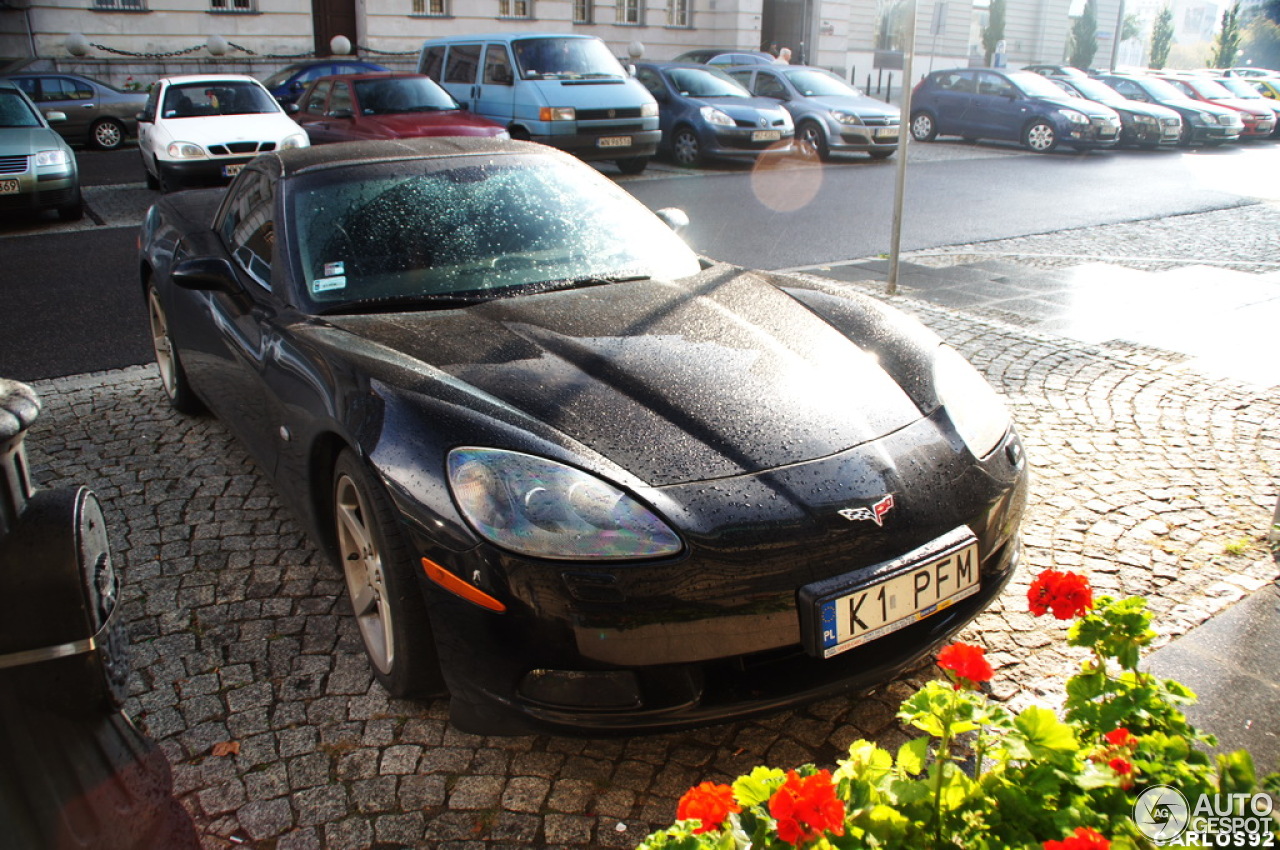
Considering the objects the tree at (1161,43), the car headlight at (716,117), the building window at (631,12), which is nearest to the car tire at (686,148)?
the car headlight at (716,117)

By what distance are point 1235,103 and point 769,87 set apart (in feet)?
41.8

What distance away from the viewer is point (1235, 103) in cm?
2273

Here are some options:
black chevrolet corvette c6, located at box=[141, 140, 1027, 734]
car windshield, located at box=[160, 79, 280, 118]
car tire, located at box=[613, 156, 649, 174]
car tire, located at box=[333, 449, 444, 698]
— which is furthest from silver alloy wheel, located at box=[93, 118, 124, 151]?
car tire, located at box=[333, 449, 444, 698]

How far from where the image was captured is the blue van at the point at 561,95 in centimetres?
1323

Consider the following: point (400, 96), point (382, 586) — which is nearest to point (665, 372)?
point (382, 586)

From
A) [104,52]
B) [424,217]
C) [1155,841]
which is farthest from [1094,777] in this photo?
Answer: [104,52]

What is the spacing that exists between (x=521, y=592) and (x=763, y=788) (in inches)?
34.4

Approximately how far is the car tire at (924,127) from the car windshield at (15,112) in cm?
1572

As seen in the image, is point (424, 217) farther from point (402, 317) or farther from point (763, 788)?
point (763, 788)

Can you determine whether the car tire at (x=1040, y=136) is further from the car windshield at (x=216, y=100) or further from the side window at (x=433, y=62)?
the car windshield at (x=216, y=100)

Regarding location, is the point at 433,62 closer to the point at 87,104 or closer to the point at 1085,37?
the point at 87,104

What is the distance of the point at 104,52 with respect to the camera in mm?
24625

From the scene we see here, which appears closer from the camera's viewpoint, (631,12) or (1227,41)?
(631,12)

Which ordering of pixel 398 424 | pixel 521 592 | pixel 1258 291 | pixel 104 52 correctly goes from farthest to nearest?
pixel 104 52 → pixel 1258 291 → pixel 398 424 → pixel 521 592
